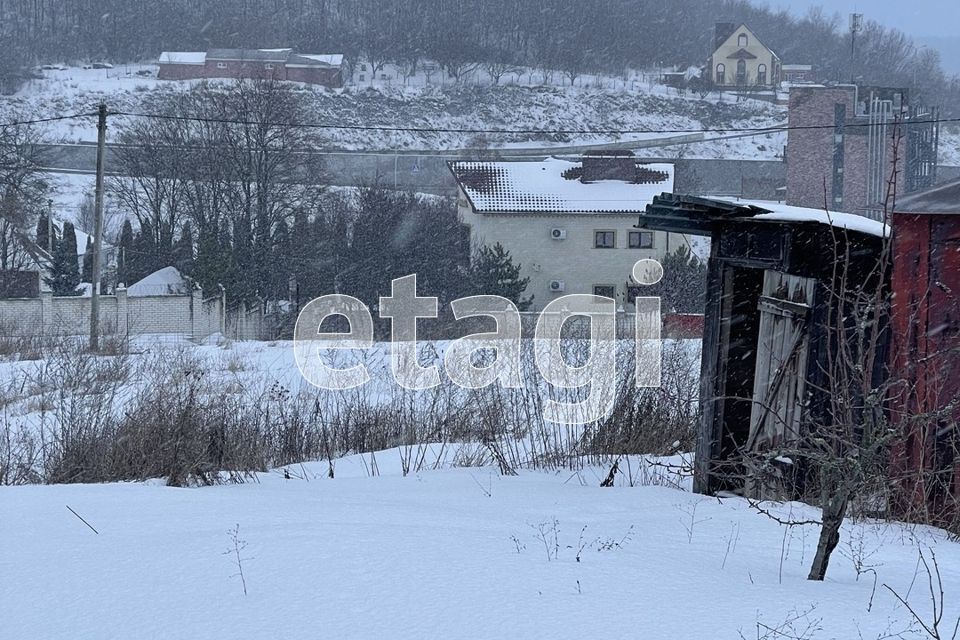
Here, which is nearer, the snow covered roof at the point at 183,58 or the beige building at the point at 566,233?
the beige building at the point at 566,233

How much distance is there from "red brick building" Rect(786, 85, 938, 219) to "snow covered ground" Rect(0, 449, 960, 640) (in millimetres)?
43271

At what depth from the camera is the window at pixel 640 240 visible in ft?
116

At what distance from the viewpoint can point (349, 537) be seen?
405cm

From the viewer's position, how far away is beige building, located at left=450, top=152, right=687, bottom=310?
117ft

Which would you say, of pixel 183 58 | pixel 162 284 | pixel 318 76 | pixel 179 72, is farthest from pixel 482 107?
pixel 162 284

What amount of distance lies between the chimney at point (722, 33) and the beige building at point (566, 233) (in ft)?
223

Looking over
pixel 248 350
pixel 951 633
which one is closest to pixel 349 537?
pixel 951 633

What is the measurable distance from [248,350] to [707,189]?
4837cm

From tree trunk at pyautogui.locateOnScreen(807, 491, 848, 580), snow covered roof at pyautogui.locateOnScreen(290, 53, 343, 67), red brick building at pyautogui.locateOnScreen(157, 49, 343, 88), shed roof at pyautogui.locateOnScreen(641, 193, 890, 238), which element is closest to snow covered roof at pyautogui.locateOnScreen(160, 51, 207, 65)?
red brick building at pyautogui.locateOnScreen(157, 49, 343, 88)

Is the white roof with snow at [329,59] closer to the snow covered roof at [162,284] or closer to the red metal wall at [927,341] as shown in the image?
the snow covered roof at [162,284]

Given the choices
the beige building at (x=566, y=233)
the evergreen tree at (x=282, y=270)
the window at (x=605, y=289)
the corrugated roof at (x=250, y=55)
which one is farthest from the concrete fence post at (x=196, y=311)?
the corrugated roof at (x=250, y=55)

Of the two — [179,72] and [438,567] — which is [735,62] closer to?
[179,72]

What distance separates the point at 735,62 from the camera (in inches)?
3861

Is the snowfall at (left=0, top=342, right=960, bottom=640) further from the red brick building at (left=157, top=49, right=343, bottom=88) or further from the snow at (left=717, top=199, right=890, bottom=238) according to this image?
the red brick building at (left=157, top=49, right=343, bottom=88)
